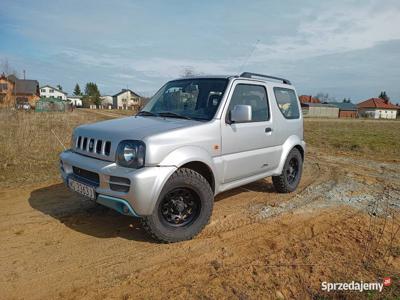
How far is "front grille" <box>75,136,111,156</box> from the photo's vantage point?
348 centimetres

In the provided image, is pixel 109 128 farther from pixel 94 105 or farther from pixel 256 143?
pixel 94 105

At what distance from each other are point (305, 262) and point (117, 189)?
2.12 metres

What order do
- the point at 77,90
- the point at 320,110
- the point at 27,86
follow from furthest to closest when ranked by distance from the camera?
the point at 77,90 < the point at 320,110 < the point at 27,86

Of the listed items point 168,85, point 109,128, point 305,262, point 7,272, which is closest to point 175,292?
point 305,262

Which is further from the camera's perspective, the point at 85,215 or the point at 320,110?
the point at 320,110

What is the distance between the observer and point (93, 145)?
3664 mm

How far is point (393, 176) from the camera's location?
290 inches

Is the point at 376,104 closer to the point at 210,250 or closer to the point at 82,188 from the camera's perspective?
the point at 210,250

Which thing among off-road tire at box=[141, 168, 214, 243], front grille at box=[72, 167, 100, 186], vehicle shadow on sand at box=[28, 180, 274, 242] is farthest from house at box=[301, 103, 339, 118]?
front grille at box=[72, 167, 100, 186]

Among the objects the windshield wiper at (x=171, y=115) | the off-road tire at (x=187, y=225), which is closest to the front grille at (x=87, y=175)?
the off-road tire at (x=187, y=225)

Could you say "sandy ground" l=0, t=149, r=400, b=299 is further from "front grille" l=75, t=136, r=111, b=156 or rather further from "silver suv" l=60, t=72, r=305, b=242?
"front grille" l=75, t=136, r=111, b=156

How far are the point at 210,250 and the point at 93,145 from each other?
1846mm

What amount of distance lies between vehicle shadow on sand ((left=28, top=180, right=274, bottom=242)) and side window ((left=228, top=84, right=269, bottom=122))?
1.59 metres

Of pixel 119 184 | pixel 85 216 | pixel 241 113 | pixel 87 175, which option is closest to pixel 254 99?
pixel 241 113
